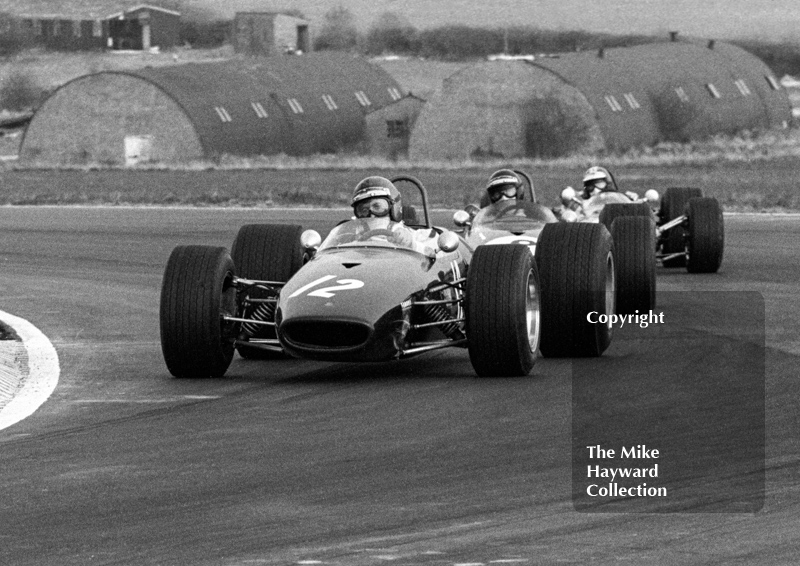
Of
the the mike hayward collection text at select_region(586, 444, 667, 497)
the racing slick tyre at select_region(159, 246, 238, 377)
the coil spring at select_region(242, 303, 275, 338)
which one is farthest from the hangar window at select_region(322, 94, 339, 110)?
the the mike hayward collection text at select_region(586, 444, 667, 497)

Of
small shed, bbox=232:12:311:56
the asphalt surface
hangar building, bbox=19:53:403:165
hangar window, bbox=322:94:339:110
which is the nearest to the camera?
the asphalt surface

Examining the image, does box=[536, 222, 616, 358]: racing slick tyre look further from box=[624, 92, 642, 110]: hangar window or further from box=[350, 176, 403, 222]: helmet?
box=[624, 92, 642, 110]: hangar window

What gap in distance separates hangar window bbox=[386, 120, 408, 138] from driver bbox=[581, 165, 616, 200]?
44209mm

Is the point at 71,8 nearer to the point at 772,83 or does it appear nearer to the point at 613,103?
the point at 772,83

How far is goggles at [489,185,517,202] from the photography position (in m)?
17.4

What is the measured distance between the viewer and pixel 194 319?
12180 mm

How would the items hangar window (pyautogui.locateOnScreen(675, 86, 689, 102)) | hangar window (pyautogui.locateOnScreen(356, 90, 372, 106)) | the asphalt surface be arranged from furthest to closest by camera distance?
hangar window (pyautogui.locateOnScreen(356, 90, 372, 106)) → hangar window (pyautogui.locateOnScreen(675, 86, 689, 102)) → the asphalt surface

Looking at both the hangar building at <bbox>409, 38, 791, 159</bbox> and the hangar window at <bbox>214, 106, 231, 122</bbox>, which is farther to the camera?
the hangar window at <bbox>214, 106, 231, 122</bbox>

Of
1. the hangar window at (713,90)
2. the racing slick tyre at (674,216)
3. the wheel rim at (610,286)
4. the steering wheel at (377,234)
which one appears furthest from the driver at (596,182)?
the hangar window at (713,90)

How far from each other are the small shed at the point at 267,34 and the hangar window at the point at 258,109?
32.5 m

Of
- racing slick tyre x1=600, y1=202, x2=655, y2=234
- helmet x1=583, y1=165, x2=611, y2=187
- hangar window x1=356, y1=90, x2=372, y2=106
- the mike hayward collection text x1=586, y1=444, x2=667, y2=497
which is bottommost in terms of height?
hangar window x1=356, y1=90, x2=372, y2=106

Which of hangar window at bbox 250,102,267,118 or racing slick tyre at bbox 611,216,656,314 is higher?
racing slick tyre at bbox 611,216,656,314

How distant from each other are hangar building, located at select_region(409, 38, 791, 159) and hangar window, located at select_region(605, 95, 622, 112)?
0.11ft

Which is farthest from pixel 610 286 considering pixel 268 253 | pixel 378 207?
pixel 268 253
